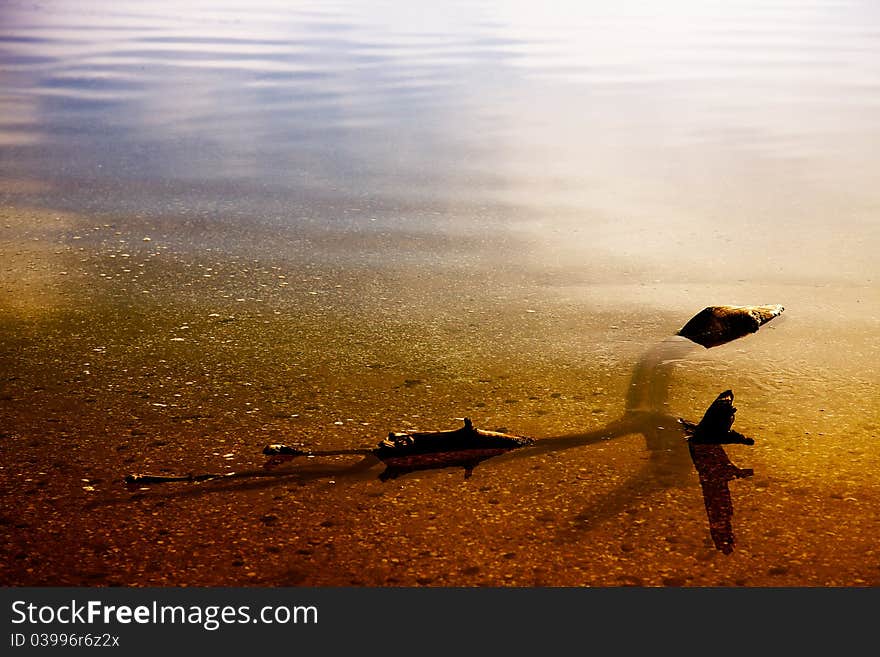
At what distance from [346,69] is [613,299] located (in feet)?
24.8

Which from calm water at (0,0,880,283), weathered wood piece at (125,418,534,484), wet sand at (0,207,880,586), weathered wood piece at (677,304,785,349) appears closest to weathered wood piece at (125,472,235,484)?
wet sand at (0,207,880,586)

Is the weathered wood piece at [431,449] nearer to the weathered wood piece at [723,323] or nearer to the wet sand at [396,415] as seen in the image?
the wet sand at [396,415]

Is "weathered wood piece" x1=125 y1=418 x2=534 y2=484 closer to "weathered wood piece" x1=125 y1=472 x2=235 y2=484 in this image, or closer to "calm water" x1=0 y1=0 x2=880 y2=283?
"weathered wood piece" x1=125 y1=472 x2=235 y2=484

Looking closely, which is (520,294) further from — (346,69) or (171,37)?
(171,37)

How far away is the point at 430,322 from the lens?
4.45 meters

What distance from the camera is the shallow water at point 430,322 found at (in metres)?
2.87

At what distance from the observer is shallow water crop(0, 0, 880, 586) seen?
2.87m

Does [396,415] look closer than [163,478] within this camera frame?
No

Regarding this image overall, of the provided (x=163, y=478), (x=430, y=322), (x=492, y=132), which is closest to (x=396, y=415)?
(x=163, y=478)

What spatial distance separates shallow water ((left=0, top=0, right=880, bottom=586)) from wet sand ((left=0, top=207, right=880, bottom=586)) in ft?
0.04

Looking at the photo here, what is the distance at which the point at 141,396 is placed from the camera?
3.68m

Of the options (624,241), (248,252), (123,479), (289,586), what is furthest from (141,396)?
(624,241)

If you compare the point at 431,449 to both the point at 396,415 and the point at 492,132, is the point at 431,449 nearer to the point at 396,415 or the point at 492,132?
the point at 396,415

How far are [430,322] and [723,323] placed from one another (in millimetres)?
1217
